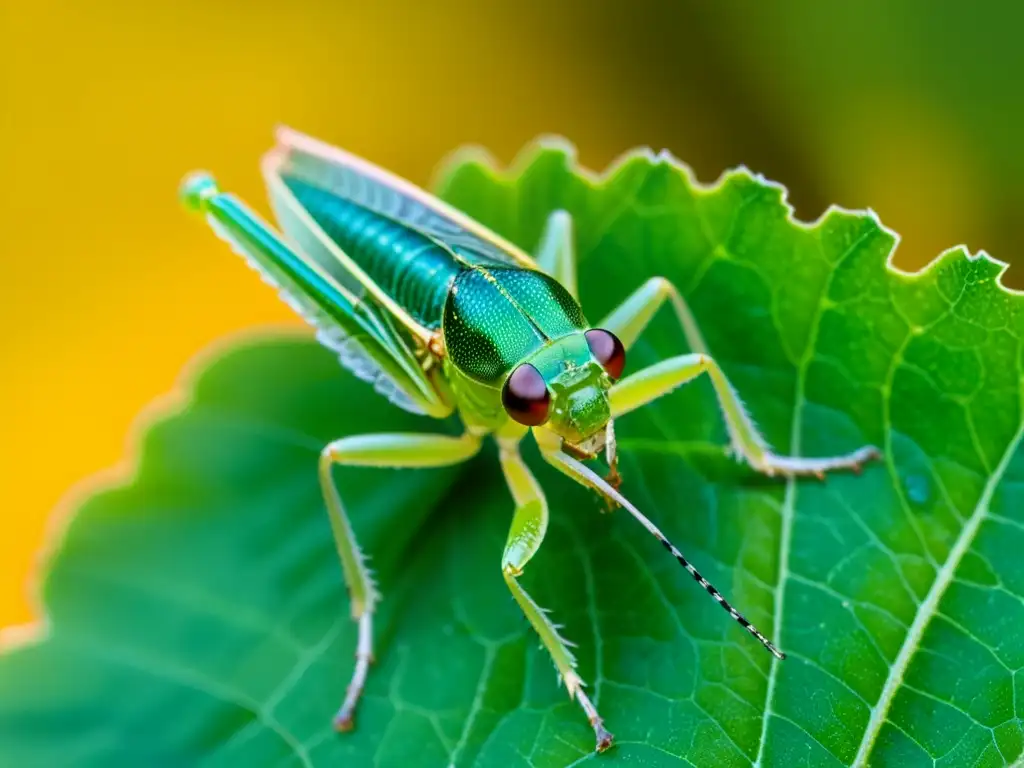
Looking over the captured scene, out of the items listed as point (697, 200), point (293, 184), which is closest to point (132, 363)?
point (293, 184)

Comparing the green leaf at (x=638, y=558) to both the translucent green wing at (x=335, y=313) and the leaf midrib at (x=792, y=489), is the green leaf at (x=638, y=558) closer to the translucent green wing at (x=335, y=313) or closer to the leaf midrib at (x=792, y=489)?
the leaf midrib at (x=792, y=489)

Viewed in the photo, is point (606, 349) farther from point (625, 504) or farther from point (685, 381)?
A: point (625, 504)

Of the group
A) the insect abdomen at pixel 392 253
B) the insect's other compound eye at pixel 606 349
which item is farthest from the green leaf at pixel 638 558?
the insect abdomen at pixel 392 253

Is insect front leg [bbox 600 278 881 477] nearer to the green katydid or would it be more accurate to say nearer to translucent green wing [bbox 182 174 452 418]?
the green katydid

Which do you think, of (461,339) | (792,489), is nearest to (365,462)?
(461,339)

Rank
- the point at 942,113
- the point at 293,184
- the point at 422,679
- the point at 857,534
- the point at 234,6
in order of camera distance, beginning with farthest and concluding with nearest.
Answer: the point at 234,6, the point at 942,113, the point at 293,184, the point at 422,679, the point at 857,534

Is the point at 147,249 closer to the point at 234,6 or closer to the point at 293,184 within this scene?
the point at 234,6
